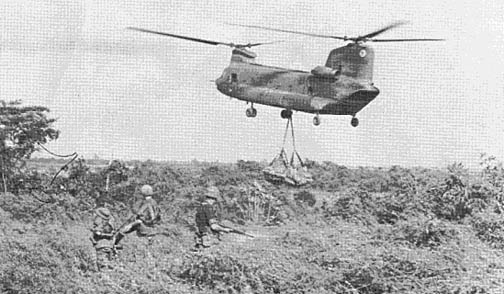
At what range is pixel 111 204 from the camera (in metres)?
14.2

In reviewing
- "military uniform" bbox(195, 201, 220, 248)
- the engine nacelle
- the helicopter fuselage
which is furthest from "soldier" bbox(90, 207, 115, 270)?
the engine nacelle

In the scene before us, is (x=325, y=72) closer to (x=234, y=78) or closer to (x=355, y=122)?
(x=355, y=122)

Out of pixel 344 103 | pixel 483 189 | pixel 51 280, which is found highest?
pixel 344 103

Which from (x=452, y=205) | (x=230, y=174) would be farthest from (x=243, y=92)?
(x=452, y=205)

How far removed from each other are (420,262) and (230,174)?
555cm

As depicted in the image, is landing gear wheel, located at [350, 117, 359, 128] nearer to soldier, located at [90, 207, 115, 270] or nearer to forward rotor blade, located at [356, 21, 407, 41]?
forward rotor blade, located at [356, 21, 407, 41]

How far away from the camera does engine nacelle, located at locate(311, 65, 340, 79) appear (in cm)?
1326

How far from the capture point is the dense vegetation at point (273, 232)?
9.97 meters

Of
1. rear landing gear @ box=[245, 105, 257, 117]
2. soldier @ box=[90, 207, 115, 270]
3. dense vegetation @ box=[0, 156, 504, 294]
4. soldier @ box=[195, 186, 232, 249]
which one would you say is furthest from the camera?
rear landing gear @ box=[245, 105, 257, 117]

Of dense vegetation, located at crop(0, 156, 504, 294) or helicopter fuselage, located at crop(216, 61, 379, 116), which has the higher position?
helicopter fuselage, located at crop(216, 61, 379, 116)

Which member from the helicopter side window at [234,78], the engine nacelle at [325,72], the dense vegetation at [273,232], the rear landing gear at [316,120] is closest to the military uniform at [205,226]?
the dense vegetation at [273,232]

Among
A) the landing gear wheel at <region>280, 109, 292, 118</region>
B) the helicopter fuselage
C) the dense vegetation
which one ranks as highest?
the helicopter fuselage

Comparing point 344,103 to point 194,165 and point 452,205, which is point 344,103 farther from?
point 194,165

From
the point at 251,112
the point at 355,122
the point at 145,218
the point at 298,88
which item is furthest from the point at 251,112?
the point at 145,218
